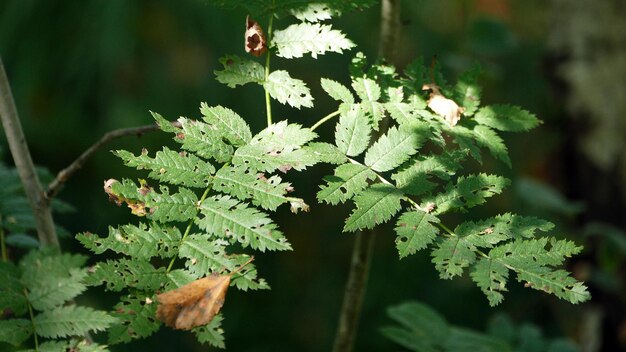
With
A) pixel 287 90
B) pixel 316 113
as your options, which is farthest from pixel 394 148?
pixel 316 113

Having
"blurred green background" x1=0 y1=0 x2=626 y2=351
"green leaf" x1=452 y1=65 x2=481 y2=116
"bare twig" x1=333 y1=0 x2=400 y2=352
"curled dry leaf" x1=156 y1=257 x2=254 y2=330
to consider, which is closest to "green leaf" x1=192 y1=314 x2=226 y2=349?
"curled dry leaf" x1=156 y1=257 x2=254 y2=330

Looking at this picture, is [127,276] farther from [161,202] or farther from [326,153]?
[326,153]

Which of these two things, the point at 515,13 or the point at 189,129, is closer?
the point at 189,129

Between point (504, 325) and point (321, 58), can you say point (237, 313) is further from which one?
point (504, 325)

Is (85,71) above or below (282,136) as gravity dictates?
above

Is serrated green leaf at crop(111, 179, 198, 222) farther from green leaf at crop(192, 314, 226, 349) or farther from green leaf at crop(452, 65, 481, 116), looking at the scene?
green leaf at crop(452, 65, 481, 116)

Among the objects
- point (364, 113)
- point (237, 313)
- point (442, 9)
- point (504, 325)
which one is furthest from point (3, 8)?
point (364, 113)

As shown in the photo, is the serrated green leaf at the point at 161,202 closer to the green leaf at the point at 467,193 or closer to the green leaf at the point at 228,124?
the green leaf at the point at 228,124
